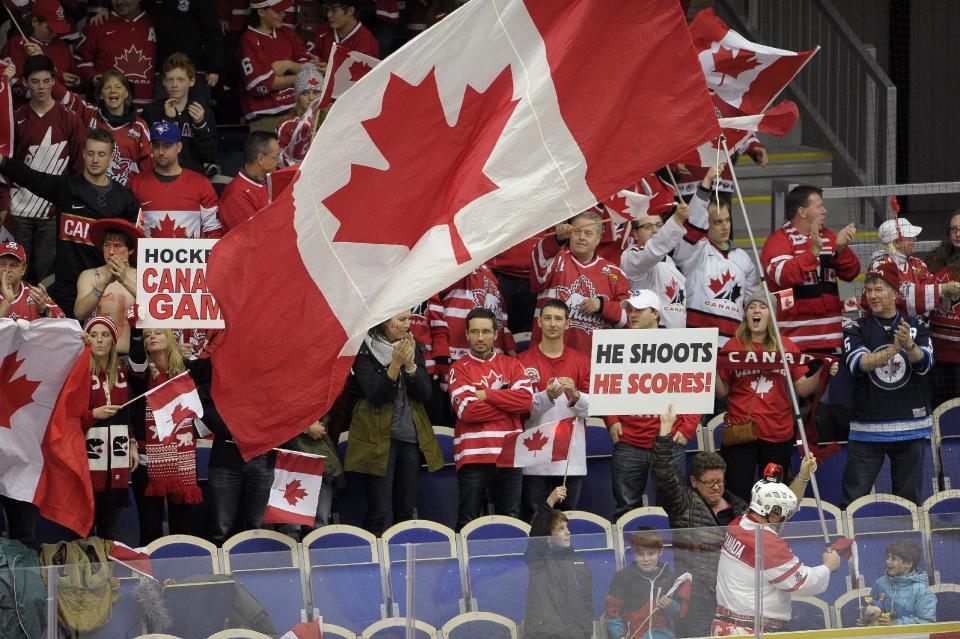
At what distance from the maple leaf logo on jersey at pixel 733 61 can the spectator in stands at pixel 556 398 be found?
74.3 inches

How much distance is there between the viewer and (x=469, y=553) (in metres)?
8.62

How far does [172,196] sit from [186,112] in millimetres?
1155

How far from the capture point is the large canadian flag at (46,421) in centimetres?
1013

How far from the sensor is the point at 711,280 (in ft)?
40.1

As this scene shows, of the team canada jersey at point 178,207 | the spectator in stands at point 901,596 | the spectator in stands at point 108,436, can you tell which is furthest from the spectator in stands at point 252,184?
the spectator in stands at point 901,596

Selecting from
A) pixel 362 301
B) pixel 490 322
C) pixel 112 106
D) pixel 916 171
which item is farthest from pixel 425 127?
pixel 916 171

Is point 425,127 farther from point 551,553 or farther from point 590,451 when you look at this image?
point 590,451

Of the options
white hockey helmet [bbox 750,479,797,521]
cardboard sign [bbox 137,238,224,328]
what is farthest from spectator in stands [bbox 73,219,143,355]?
white hockey helmet [bbox 750,479,797,521]

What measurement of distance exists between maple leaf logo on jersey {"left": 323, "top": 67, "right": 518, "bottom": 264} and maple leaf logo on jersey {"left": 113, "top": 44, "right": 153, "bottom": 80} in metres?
7.23

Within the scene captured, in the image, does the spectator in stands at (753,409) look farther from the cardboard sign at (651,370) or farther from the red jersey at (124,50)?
the red jersey at (124,50)

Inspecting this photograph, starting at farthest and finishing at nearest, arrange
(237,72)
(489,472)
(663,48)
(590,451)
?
(237,72), (590,451), (489,472), (663,48)

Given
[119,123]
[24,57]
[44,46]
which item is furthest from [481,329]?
[44,46]

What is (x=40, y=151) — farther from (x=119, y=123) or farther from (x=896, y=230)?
(x=896, y=230)

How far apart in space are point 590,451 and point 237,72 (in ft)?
17.7
